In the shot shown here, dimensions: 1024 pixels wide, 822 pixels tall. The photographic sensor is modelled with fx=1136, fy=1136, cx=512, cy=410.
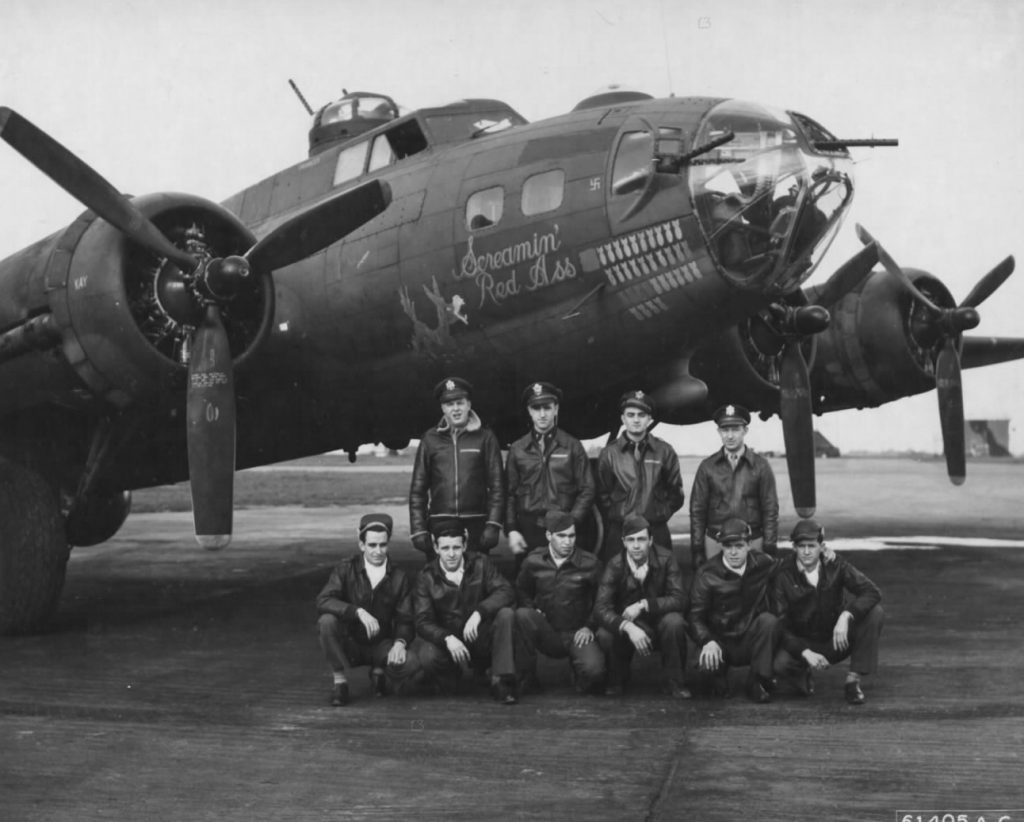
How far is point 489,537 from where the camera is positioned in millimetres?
7578

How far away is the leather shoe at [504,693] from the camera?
6.32 m

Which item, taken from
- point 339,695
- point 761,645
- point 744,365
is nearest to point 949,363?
point 744,365

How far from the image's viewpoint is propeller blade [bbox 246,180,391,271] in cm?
843

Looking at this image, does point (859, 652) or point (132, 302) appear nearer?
point (859, 652)

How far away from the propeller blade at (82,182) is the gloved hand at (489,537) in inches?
119

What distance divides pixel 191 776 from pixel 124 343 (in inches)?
163

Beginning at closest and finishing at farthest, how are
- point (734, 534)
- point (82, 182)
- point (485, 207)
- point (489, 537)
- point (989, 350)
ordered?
point (734, 534) < point (489, 537) < point (82, 182) < point (485, 207) < point (989, 350)

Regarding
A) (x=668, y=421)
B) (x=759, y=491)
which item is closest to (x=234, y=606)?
(x=668, y=421)

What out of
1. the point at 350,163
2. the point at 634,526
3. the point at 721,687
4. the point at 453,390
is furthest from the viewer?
the point at 350,163

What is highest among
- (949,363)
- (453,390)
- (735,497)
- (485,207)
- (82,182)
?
(82,182)

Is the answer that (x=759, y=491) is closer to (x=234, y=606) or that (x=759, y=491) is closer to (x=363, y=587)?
(x=363, y=587)

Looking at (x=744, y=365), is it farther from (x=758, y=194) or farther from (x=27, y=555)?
(x=27, y=555)

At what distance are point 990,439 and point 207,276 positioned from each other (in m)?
60.7

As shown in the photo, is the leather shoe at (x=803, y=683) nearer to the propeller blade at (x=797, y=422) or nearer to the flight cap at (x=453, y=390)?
the flight cap at (x=453, y=390)
